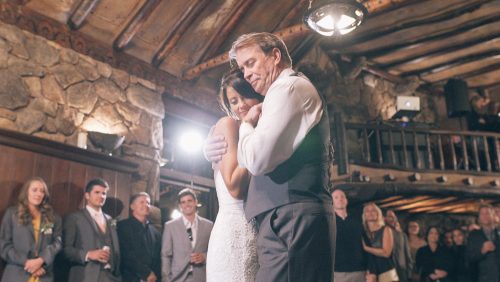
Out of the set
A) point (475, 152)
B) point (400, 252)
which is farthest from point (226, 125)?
point (475, 152)

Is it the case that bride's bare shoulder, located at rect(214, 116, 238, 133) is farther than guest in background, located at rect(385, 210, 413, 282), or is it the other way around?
guest in background, located at rect(385, 210, 413, 282)

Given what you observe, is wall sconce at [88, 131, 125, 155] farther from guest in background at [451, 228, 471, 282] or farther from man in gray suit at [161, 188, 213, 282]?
guest in background at [451, 228, 471, 282]

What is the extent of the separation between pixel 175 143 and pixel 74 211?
2002 mm

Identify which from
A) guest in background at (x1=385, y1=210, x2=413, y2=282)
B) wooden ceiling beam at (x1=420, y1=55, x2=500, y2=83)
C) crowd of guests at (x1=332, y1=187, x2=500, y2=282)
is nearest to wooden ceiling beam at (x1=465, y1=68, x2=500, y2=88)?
wooden ceiling beam at (x1=420, y1=55, x2=500, y2=83)

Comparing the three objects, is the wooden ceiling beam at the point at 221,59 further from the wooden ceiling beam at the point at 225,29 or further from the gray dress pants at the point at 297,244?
the gray dress pants at the point at 297,244

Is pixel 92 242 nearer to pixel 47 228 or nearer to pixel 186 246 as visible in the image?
pixel 47 228

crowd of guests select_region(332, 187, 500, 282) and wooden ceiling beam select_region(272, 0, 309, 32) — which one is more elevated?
wooden ceiling beam select_region(272, 0, 309, 32)

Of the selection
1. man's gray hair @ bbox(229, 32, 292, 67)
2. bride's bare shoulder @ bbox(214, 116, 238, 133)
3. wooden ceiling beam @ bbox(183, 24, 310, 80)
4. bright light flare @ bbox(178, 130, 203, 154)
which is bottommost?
bride's bare shoulder @ bbox(214, 116, 238, 133)

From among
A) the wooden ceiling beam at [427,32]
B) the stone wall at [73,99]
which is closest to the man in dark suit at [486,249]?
the stone wall at [73,99]

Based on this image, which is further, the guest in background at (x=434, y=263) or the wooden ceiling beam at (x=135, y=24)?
the guest in background at (x=434, y=263)

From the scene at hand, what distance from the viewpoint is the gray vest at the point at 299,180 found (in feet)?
4.01

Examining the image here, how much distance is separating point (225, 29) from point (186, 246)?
3.00 m

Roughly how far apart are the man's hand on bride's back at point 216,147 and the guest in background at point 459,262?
4.67 meters

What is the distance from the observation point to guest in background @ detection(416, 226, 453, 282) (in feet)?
20.0
